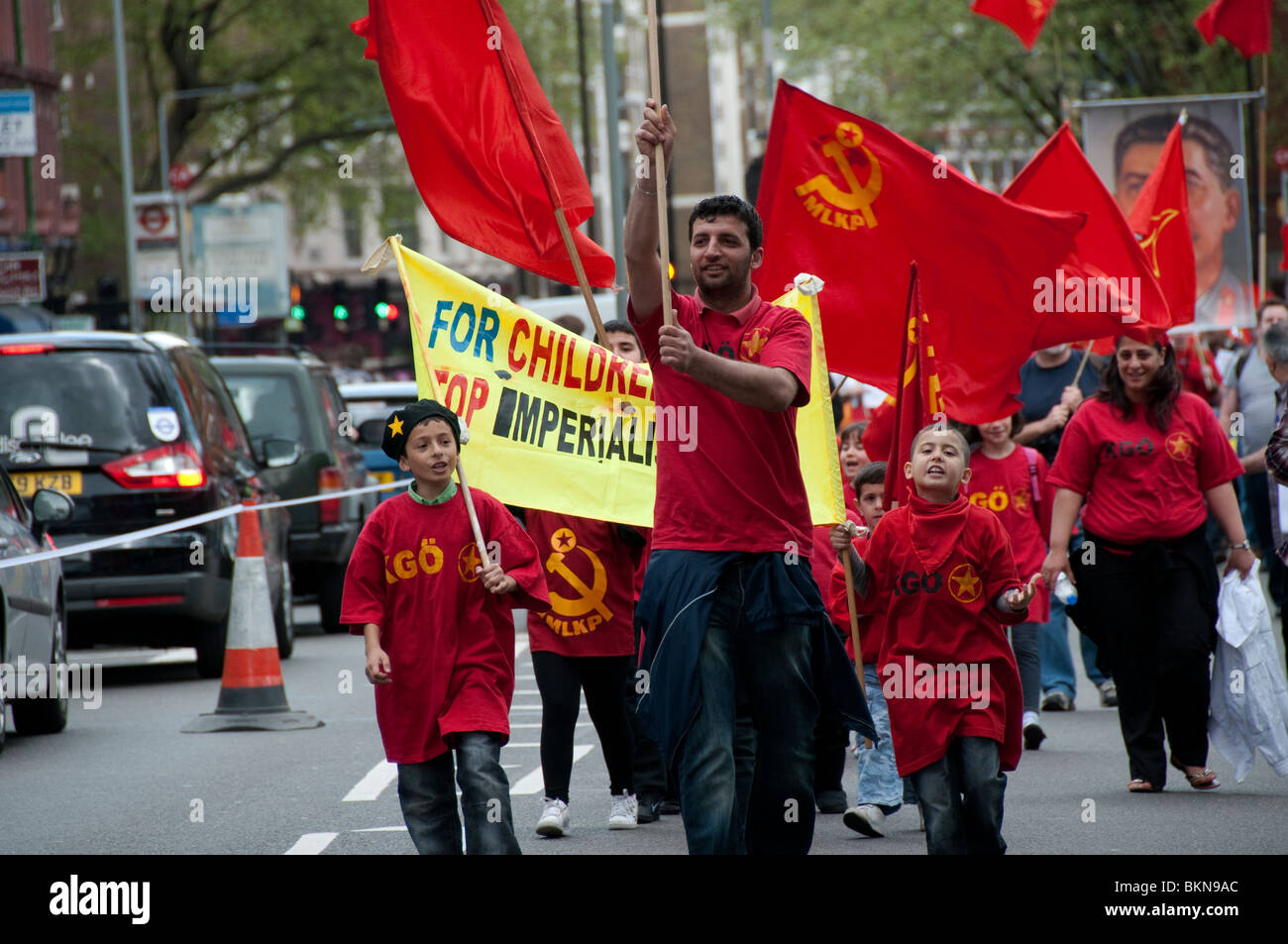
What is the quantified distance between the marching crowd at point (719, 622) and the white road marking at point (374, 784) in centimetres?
106

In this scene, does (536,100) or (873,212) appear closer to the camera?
(536,100)

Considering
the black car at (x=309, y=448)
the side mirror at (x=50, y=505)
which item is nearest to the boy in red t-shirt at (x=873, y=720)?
the side mirror at (x=50, y=505)

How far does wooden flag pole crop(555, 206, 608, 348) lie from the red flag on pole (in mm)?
1102

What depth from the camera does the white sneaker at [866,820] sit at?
796 centimetres

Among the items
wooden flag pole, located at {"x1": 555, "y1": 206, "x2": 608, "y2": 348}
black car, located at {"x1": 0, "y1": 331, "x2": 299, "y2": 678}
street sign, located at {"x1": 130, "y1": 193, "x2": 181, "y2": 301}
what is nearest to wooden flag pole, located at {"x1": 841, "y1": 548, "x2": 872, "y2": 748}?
wooden flag pole, located at {"x1": 555, "y1": 206, "x2": 608, "y2": 348}

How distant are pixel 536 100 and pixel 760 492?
2.79 meters

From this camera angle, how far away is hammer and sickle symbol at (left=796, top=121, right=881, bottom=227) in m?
9.30

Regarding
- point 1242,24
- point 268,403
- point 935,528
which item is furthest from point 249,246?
point 935,528

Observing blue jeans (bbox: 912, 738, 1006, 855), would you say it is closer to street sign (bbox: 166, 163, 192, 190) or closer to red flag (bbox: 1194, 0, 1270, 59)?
red flag (bbox: 1194, 0, 1270, 59)

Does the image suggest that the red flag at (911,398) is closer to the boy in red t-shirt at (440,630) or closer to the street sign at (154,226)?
the boy in red t-shirt at (440,630)
